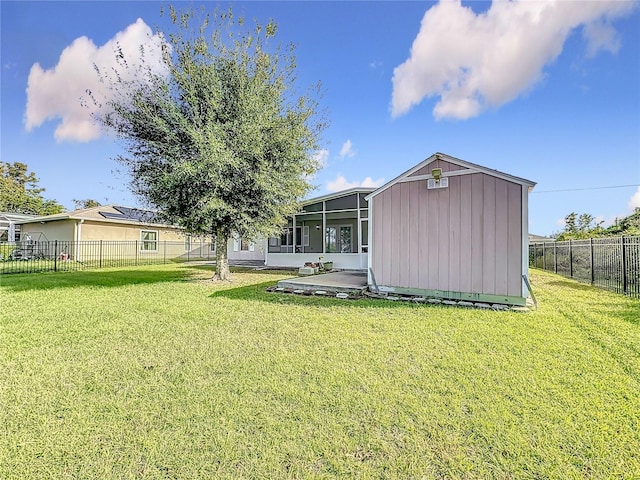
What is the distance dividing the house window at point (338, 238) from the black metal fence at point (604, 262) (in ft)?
30.2

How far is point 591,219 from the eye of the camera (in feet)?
78.2

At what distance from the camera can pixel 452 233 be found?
7.04 m

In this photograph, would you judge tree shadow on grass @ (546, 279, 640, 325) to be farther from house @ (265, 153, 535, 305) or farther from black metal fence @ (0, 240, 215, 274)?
black metal fence @ (0, 240, 215, 274)

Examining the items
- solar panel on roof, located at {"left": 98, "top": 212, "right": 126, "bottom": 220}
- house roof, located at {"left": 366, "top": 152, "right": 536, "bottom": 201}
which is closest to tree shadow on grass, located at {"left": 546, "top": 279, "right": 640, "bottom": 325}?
house roof, located at {"left": 366, "top": 152, "right": 536, "bottom": 201}

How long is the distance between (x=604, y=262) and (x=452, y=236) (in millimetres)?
5332

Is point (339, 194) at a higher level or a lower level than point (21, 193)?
lower

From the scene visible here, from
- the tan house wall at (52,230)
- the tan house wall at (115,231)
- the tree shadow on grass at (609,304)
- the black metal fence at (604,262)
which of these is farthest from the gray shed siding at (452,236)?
the tan house wall at (52,230)

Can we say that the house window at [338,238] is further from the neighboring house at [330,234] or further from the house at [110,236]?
the house at [110,236]

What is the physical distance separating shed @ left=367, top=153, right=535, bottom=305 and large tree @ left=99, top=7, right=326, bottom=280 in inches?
144

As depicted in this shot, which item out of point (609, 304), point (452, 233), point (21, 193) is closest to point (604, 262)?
point (609, 304)

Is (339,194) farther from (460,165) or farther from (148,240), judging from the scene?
(148,240)

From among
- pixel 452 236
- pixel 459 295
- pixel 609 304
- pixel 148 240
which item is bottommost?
pixel 609 304

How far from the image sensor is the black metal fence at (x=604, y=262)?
7.36 m

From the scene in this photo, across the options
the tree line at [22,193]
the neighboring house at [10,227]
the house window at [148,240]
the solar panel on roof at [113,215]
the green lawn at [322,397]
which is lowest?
the green lawn at [322,397]
